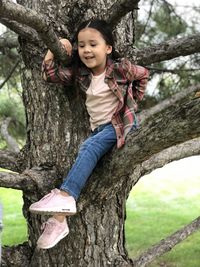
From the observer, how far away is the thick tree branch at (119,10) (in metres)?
1.50

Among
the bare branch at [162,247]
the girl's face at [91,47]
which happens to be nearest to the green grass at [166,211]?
the bare branch at [162,247]

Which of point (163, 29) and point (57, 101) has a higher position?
point (163, 29)

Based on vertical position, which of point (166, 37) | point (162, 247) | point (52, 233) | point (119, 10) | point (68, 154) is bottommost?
point (162, 247)

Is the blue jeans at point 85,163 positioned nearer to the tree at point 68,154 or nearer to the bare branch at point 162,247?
the tree at point 68,154

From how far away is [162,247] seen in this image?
6.40 feet

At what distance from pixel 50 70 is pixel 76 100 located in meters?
0.18

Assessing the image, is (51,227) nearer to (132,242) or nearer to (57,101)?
(57,101)

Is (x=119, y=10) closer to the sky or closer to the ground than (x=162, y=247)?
closer to the sky

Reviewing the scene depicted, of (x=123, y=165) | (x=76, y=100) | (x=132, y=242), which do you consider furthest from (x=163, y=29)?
(x=123, y=165)

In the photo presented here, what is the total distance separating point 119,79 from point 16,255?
29.3 inches

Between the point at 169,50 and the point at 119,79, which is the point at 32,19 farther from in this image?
the point at 169,50

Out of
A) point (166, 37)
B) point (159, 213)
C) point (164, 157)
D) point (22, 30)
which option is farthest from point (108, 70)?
point (159, 213)

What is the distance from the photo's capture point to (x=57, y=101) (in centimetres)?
184

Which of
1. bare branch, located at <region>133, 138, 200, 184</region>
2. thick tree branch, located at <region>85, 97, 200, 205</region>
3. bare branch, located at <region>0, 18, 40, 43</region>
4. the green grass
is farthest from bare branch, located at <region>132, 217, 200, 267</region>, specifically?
the green grass
